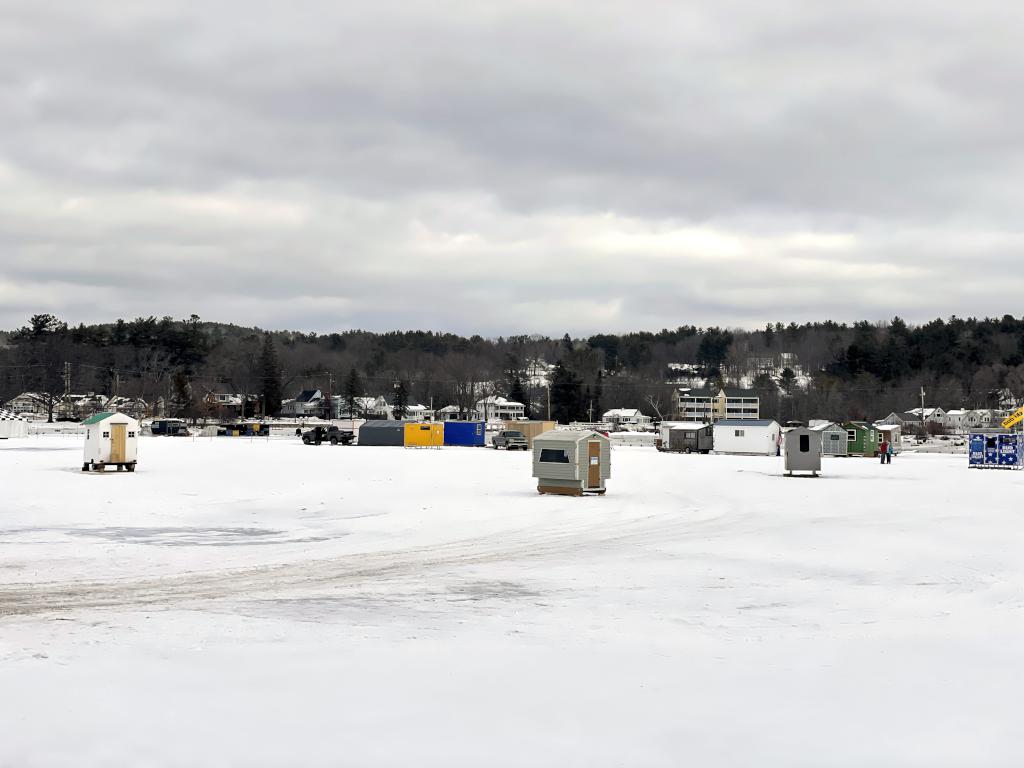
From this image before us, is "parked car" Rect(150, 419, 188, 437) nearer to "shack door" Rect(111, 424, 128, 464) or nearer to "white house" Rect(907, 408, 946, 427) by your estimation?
"shack door" Rect(111, 424, 128, 464)

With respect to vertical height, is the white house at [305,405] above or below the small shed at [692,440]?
above

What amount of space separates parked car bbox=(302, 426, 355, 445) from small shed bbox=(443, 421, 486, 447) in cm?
709

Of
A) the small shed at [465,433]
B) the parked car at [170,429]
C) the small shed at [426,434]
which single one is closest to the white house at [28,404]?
the parked car at [170,429]

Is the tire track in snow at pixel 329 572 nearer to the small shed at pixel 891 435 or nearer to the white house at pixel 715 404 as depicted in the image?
the small shed at pixel 891 435

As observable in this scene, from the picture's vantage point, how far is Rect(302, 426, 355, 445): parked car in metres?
68.4

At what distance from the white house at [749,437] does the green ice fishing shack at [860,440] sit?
4.36 m

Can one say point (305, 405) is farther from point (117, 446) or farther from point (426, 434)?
point (117, 446)

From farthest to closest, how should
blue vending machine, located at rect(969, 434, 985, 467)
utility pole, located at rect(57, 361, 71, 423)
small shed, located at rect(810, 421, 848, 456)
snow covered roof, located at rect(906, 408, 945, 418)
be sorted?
1. snow covered roof, located at rect(906, 408, 945, 418)
2. utility pole, located at rect(57, 361, 71, 423)
3. small shed, located at rect(810, 421, 848, 456)
4. blue vending machine, located at rect(969, 434, 985, 467)

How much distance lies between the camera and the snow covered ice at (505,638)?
6.69m

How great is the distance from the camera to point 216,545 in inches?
662

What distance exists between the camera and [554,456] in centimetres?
2702

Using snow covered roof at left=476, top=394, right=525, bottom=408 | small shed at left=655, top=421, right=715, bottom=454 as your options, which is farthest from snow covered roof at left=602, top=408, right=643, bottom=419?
small shed at left=655, top=421, right=715, bottom=454

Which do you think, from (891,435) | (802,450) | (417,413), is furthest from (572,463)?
(417,413)

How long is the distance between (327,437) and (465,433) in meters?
10.4
